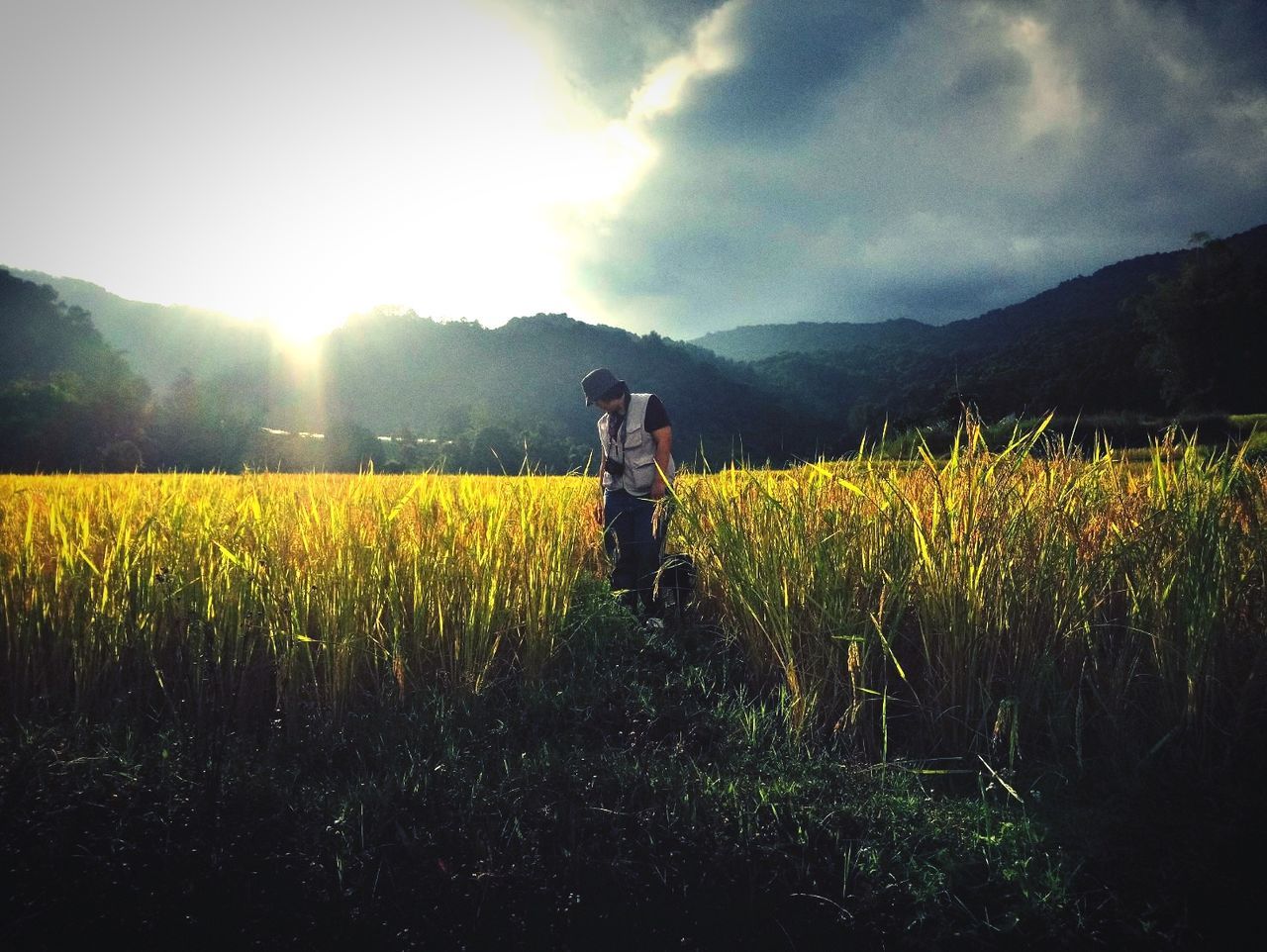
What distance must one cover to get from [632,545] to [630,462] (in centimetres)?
63

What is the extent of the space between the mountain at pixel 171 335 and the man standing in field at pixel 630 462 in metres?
126

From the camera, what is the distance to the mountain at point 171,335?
119 meters

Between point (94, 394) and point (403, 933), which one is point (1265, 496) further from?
point (94, 394)

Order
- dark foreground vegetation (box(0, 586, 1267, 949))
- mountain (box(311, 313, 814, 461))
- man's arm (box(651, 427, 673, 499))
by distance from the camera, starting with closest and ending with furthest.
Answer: dark foreground vegetation (box(0, 586, 1267, 949)) < man's arm (box(651, 427, 673, 499)) < mountain (box(311, 313, 814, 461))

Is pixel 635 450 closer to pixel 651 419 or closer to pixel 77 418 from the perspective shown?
pixel 651 419

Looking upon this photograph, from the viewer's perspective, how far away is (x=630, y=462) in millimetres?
4719

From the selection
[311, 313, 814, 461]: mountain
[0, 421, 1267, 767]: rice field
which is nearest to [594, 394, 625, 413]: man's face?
[0, 421, 1267, 767]: rice field

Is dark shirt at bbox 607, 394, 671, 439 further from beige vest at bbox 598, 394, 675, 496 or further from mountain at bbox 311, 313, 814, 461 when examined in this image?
mountain at bbox 311, 313, 814, 461

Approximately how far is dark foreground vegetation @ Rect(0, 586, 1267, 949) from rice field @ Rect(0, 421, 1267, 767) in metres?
0.23

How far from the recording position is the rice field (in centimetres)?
244

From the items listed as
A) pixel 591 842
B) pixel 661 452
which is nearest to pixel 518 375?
pixel 661 452

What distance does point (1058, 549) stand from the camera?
264 centimetres

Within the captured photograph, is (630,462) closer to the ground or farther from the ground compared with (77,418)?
closer to the ground

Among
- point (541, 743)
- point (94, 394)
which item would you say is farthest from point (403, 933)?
point (94, 394)
